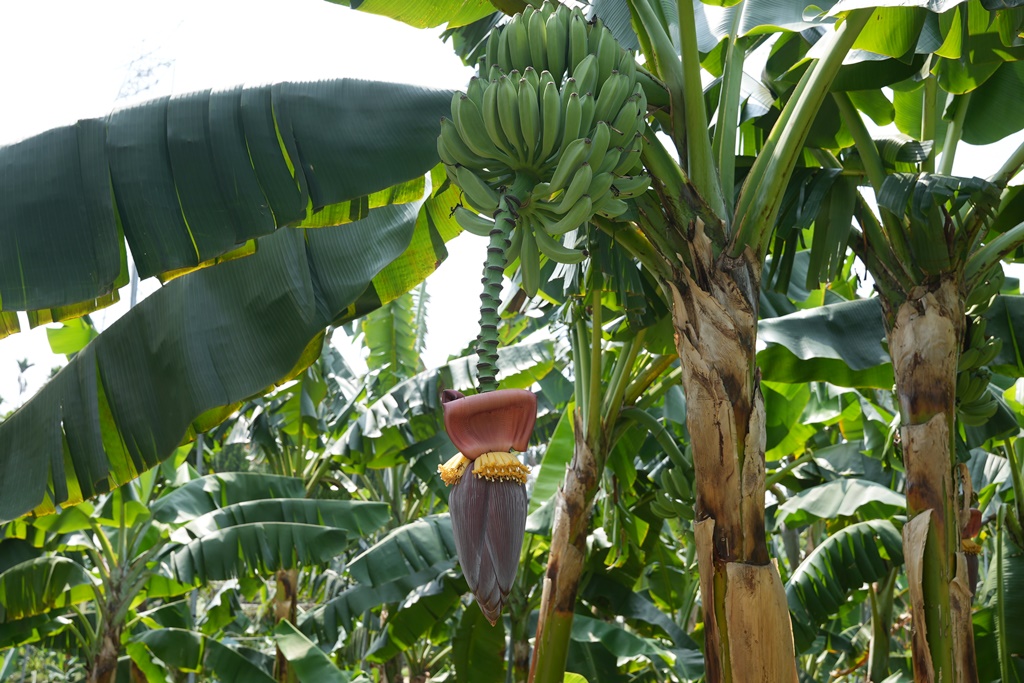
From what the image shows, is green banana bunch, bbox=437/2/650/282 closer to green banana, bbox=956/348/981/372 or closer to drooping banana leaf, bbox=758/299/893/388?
drooping banana leaf, bbox=758/299/893/388

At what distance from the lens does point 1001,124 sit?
3.14 meters

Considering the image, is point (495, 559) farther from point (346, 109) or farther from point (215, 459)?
point (215, 459)

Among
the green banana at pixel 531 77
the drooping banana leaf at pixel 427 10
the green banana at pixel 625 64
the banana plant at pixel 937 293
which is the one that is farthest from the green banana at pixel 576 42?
the banana plant at pixel 937 293

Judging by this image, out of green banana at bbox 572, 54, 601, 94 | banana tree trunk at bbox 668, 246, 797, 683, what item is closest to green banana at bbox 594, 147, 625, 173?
green banana at bbox 572, 54, 601, 94

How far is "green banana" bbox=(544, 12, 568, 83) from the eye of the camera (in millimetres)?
1499

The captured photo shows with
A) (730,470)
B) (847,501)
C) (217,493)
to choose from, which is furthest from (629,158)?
(217,493)

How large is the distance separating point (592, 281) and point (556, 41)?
4.27 feet

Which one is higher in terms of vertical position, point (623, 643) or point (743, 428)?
point (743, 428)

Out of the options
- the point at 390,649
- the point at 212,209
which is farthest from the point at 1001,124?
the point at 390,649

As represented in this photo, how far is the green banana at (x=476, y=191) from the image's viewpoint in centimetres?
135

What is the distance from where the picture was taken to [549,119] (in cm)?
128

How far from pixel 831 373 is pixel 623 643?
1770mm

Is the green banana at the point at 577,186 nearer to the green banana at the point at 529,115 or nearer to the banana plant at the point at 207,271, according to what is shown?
the green banana at the point at 529,115

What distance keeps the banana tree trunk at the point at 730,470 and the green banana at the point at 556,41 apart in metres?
0.63
